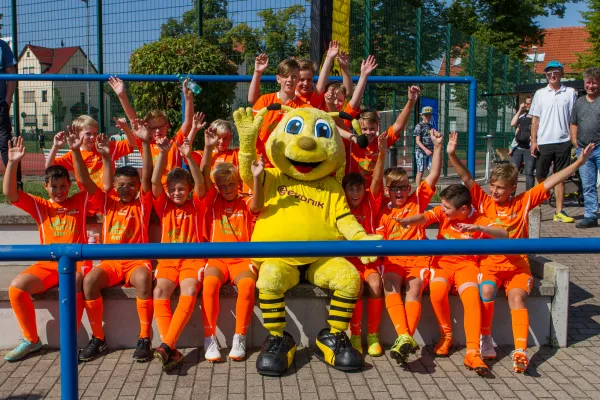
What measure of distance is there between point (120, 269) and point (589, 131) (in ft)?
18.3

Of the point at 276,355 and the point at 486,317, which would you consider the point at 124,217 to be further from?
the point at 486,317

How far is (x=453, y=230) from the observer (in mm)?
4180

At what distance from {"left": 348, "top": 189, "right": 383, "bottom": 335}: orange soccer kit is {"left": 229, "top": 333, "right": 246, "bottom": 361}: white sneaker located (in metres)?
0.69

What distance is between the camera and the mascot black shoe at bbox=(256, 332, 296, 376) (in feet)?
11.6

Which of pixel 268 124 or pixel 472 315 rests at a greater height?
pixel 268 124

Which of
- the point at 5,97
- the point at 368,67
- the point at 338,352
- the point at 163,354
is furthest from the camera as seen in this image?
the point at 5,97

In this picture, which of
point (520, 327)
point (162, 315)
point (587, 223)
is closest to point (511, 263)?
point (520, 327)

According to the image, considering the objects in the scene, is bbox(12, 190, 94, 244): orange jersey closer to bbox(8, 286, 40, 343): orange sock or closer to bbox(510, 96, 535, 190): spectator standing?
bbox(8, 286, 40, 343): orange sock

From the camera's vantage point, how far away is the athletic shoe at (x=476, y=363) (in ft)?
11.7

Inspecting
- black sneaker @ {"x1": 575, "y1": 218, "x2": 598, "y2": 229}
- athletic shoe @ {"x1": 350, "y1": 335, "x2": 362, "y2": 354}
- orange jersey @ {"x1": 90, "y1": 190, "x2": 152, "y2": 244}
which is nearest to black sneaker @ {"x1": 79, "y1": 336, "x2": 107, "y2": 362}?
orange jersey @ {"x1": 90, "y1": 190, "x2": 152, "y2": 244}

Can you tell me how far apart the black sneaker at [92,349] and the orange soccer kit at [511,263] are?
2399 mm

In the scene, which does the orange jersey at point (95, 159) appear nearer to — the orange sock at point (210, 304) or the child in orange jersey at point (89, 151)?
the child in orange jersey at point (89, 151)

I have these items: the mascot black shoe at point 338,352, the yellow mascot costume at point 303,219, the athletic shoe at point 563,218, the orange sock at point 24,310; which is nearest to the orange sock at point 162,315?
the yellow mascot costume at point 303,219

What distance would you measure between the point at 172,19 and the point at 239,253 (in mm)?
7393
